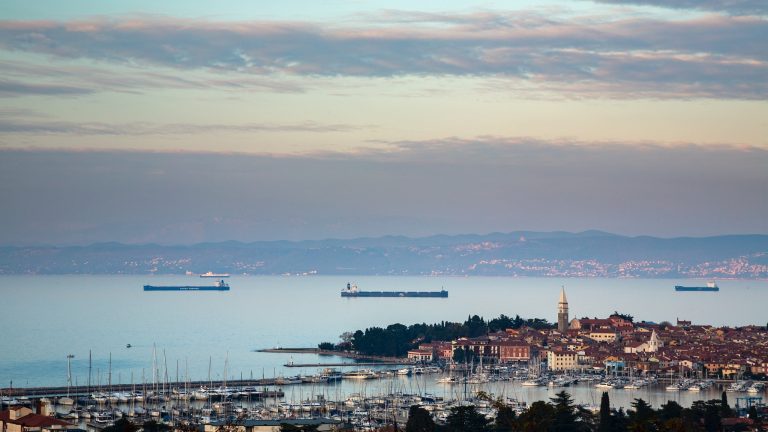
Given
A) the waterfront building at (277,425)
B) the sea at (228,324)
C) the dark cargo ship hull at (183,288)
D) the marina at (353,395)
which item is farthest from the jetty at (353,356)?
the dark cargo ship hull at (183,288)

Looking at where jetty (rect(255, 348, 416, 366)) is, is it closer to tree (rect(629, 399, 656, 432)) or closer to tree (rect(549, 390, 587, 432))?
tree (rect(629, 399, 656, 432))

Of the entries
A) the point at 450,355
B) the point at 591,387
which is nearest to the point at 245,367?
the point at 450,355

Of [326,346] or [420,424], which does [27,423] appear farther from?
[326,346]

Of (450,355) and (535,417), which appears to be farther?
(450,355)

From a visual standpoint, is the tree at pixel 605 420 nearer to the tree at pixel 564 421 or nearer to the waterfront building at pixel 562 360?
the tree at pixel 564 421

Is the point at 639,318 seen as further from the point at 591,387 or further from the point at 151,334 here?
the point at 591,387
